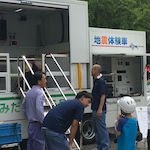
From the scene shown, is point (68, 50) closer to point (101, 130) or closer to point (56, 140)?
point (101, 130)

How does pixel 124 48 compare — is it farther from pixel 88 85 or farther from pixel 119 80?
pixel 88 85

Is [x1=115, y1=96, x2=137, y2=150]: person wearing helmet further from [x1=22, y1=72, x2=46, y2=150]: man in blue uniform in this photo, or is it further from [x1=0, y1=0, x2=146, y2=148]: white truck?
[x1=0, y1=0, x2=146, y2=148]: white truck

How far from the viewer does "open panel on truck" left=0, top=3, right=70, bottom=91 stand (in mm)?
10734

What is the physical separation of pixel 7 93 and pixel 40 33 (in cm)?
398

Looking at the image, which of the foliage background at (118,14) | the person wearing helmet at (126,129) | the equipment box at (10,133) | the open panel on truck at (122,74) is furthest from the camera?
the foliage background at (118,14)

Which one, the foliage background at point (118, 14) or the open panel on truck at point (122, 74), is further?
the foliage background at point (118, 14)

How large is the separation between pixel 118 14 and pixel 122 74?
6.42m

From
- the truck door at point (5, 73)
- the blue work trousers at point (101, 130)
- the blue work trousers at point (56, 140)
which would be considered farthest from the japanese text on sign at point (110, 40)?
the blue work trousers at point (56, 140)

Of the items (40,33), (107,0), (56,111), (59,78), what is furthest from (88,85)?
(107,0)

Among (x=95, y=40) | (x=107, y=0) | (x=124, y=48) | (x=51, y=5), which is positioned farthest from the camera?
(x=107, y=0)

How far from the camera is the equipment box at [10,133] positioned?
748cm

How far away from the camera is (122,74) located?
11.1m

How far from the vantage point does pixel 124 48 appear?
10.5 m

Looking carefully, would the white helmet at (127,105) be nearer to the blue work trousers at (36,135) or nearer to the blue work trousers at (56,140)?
the blue work trousers at (56,140)
